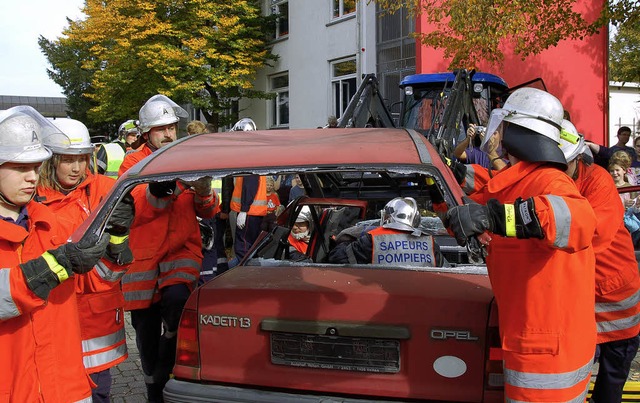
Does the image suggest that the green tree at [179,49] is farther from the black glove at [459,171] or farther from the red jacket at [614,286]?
the red jacket at [614,286]

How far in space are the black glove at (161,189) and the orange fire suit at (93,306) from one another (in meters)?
0.37

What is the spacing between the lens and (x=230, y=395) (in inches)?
121

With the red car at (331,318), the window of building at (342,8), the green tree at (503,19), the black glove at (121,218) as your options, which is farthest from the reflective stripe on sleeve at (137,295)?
the window of building at (342,8)

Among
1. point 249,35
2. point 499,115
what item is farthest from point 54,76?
point 499,115

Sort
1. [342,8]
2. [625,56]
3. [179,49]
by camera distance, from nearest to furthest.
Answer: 1. [342,8]
2. [179,49]
3. [625,56]

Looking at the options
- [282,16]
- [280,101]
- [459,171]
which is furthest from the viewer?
[280,101]

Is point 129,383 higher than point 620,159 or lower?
lower

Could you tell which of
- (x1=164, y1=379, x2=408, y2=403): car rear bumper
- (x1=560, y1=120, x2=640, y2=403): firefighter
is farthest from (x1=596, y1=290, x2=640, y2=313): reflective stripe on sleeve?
(x1=164, y1=379, x2=408, y2=403): car rear bumper

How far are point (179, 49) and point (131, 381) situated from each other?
15.1m

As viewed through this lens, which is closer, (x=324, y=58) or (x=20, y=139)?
(x=20, y=139)

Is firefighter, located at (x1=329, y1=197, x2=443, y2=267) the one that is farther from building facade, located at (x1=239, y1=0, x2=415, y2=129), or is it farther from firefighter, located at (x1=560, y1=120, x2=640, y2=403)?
building facade, located at (x1=239, y1=0, x2=415, y2=129)

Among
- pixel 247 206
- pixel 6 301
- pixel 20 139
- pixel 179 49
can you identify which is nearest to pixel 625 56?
pixel 179 49

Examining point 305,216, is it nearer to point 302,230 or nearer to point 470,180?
point 302,230

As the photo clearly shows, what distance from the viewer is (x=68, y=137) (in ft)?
10.9
